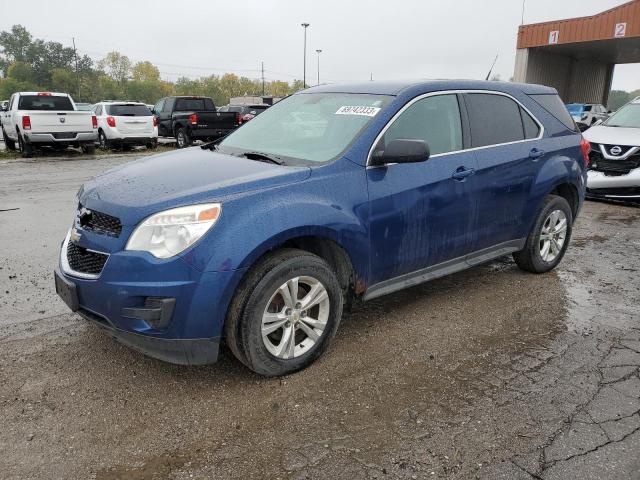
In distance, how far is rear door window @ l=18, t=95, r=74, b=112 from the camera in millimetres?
15278

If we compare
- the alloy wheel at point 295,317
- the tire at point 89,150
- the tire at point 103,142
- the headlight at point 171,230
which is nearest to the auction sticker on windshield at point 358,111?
the alloy wheel at point 295,317

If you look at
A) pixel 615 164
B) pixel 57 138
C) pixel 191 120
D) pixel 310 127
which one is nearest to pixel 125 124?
pixel 191 120

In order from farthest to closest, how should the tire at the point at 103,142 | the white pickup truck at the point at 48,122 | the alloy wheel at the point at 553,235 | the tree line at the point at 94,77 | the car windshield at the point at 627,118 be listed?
the tree line at the point at 94,77 → the tire at the point at 103,142 → the white pickup truck at the point at 48,122 → the car windshield at the point at 627,118 → the alloy wheel at the point at 553,235

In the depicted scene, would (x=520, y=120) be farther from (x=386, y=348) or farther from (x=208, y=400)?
(x=208, y=400)

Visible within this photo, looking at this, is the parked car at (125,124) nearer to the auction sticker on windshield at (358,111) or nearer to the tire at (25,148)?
the tire at (25,148)

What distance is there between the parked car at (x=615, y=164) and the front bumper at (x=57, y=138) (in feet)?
42.9

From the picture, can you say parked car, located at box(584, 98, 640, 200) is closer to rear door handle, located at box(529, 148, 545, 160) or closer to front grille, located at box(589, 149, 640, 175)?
front grille, located at box(589, 149, 640, 175)

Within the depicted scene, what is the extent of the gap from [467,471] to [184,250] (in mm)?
1736

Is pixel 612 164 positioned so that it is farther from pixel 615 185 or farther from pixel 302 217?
pixel 302 217

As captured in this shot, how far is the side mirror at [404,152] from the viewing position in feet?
11.1

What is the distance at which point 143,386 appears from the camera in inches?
122

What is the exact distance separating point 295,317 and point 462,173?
174 centimetres

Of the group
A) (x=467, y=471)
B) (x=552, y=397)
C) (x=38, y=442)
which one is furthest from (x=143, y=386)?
(x=552, y=397)

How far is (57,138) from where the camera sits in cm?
1510
